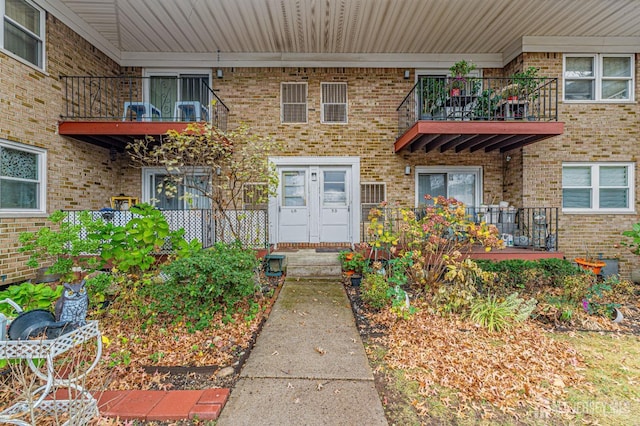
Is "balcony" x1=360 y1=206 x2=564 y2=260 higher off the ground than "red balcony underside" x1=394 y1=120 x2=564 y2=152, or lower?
lower

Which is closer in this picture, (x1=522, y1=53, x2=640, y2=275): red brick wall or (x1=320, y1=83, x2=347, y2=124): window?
(x1=522, y1=53, x2=640, y2=275): red brick wall

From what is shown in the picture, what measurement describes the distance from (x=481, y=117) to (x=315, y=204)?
4.54m

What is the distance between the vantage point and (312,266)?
6387mm

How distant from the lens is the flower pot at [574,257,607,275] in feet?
21.6

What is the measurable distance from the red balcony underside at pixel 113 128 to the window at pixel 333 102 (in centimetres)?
371

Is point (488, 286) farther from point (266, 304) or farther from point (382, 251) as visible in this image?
point (266, 304)

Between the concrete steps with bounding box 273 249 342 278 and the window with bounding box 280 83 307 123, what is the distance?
157 inches

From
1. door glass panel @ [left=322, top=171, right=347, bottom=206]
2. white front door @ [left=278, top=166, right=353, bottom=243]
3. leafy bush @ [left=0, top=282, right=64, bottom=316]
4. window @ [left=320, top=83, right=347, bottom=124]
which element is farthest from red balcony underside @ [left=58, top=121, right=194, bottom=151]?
leafy bush @ [left=0, top=282, right=64, bottom=316]

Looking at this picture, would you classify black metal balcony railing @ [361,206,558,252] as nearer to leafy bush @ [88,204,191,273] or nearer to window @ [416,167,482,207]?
window @ [416,167,482,207]

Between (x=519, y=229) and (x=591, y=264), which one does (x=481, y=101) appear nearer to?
(x=519, y=229)

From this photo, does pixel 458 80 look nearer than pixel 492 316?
No

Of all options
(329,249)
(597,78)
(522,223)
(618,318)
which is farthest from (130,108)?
(597,78)

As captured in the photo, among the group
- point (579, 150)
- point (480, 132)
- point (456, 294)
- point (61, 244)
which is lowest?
point (456, 294)

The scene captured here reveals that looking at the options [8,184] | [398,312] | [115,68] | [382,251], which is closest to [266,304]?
[398,312]
